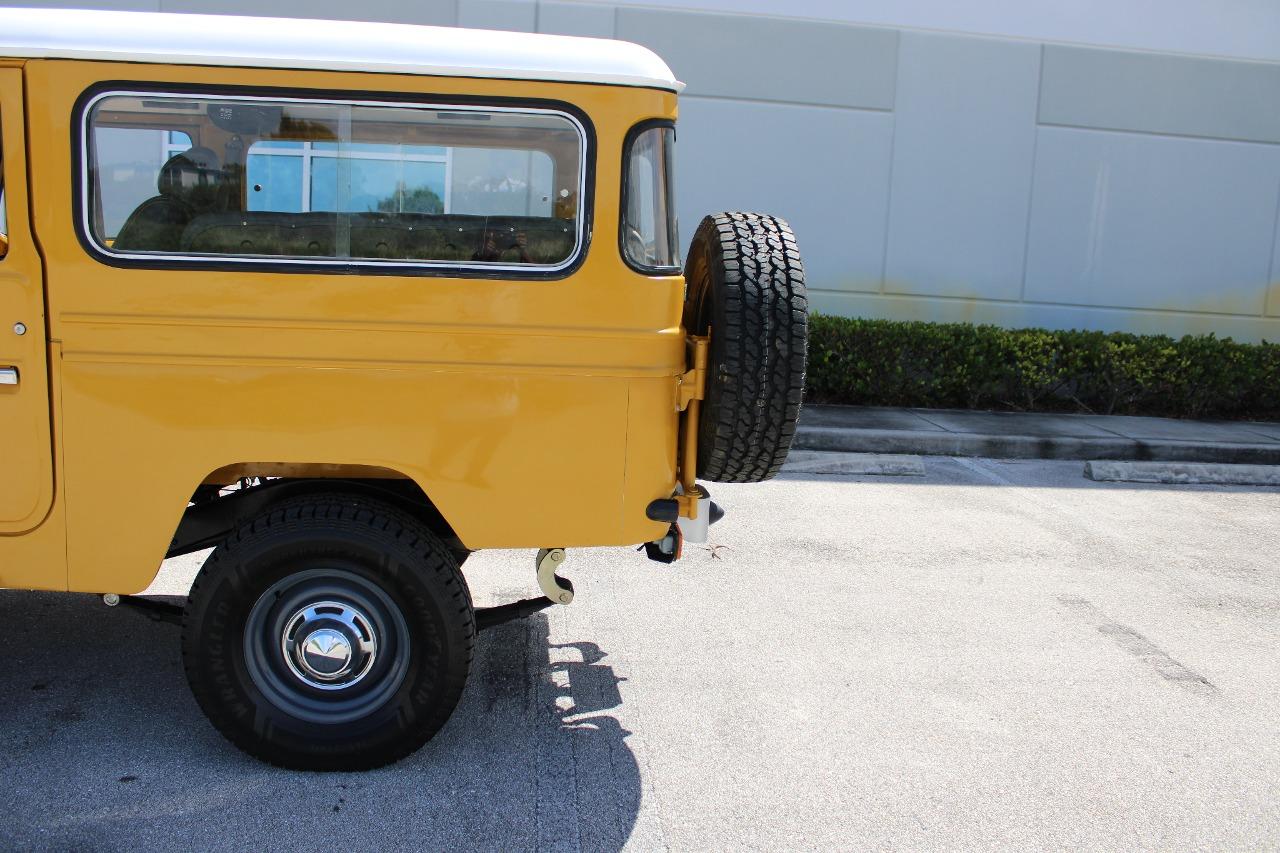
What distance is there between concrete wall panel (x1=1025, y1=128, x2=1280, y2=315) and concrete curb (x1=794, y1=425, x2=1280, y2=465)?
304cm

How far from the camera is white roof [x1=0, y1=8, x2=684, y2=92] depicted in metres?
3.26

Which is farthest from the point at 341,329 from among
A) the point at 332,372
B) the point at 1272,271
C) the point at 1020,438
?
the point at 1272,271

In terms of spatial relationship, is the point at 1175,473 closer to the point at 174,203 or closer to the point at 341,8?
the point at 174,203

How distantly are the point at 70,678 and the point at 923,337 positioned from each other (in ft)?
26.5

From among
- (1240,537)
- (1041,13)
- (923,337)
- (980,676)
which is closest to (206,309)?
(980,676)

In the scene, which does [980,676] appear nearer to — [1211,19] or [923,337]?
[923,337]

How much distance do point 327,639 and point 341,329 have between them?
102cm

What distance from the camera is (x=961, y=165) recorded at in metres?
11.4

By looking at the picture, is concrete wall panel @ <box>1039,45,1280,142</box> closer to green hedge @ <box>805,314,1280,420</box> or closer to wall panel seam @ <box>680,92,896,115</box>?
wall panel seam @ <box>680,92,896,115</box>

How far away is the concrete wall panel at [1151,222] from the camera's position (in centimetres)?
1161

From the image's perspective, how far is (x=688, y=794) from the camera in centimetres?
355

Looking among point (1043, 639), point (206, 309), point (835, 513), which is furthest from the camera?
point (835, 513)

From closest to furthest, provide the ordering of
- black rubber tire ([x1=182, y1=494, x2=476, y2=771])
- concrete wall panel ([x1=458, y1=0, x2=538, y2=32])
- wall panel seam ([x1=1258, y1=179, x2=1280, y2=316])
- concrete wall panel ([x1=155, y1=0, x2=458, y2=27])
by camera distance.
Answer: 1. black rubber tire ([x1=182, y1=494, x2=476, y2=771])
2. concrete wall panel ([x1=155, y1=0, x2=458, y2=27])
3. concrete wall panel ([x1=458, y1=0, x2=538, y2=32])
4. wall panel seam ([x1=1258, y1=179, x2=1280, y2=316])

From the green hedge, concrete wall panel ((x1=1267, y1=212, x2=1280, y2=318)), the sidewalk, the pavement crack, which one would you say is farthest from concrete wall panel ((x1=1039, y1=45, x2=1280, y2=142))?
the pavement crack
